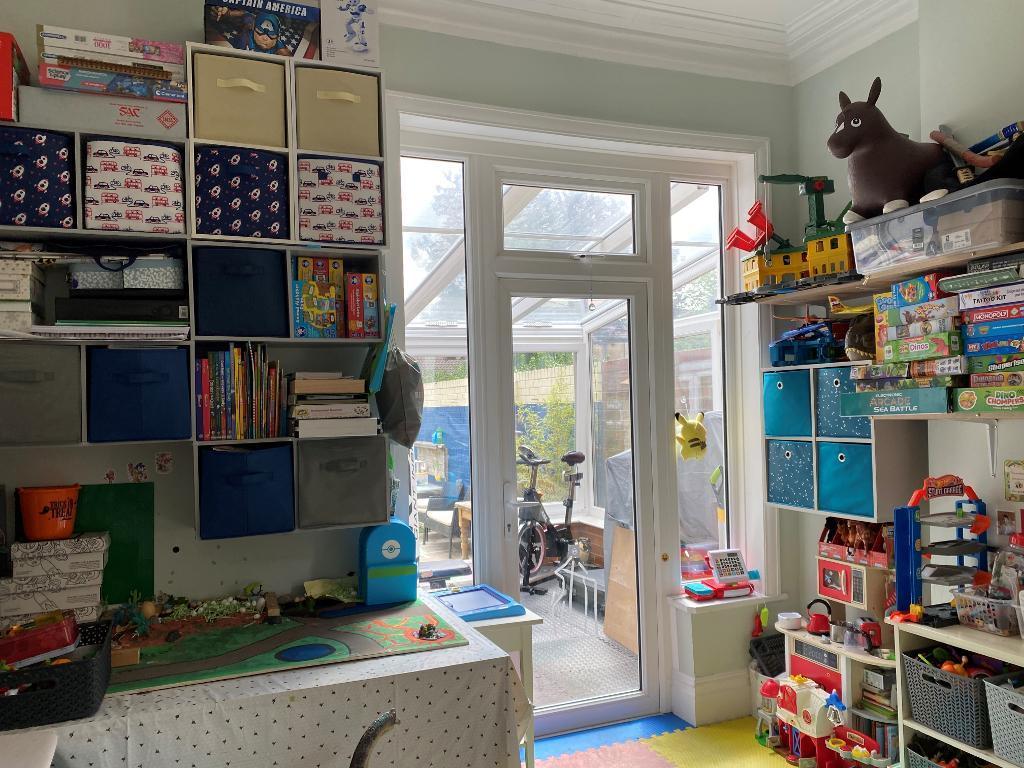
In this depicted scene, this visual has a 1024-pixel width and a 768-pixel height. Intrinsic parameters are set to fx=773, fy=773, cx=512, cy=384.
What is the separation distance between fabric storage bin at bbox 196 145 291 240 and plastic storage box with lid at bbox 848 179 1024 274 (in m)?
1.76

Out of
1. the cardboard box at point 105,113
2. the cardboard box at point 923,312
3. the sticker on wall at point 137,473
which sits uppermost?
the cardboard box at point 105,113

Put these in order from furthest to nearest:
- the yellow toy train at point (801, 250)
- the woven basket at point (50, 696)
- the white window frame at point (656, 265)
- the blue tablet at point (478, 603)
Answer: the white window frame at point (656, 265) → the yellow toy train at point (801, 250) → the blue tablet at point (478, 603) → the woven basket at point (50, 696)

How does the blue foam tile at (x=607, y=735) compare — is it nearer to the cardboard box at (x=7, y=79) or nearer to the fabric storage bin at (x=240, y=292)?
the fabric storage bin at (x=240, y=292)

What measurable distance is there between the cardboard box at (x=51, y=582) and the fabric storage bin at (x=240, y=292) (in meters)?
0.73

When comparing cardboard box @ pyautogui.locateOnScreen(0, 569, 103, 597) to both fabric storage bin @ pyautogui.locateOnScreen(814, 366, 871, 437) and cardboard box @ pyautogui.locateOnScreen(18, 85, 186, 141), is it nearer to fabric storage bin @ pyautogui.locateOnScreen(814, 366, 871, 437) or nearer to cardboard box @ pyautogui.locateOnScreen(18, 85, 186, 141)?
cardboard box @ pyautogui.locateOnScreen(18, 85, 186, 141)

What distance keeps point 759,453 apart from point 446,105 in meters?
1.95

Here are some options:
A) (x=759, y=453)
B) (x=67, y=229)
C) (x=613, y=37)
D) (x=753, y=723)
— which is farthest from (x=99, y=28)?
(x=753, y=723)

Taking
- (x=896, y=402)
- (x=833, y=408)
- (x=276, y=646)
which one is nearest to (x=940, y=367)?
(x=896, y=402)

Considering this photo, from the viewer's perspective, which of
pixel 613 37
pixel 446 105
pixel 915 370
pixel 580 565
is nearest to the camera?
pixel 915 370

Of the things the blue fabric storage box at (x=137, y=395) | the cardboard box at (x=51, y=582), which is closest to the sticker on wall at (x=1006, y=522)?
the blue fabric storage box at (x=137, y=395)

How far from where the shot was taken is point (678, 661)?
329 centimetres

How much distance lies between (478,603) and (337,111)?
1714mm

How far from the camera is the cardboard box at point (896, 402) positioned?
7.21 feet

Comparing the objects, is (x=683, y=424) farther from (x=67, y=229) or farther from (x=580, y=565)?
(x=67, y=229)
